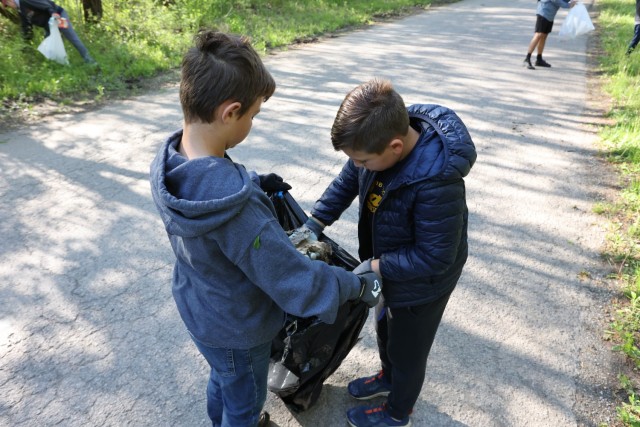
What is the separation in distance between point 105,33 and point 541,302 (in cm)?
769

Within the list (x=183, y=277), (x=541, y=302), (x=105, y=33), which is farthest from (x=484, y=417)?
(x=105, y=33)

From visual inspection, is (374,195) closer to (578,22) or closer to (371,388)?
(371,388)

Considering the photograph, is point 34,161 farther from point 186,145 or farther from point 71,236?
point 186,145

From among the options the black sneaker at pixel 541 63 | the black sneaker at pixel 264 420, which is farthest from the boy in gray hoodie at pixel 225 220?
the black sneaker at pixel 541 63

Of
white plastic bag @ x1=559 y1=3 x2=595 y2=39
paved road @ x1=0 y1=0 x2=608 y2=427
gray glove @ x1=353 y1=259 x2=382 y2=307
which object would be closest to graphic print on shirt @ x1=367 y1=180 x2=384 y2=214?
gray glove @ x1=353 y1=259 x2=382 y2=307

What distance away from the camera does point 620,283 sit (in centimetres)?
287

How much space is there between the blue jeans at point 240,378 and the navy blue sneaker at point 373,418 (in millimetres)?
567

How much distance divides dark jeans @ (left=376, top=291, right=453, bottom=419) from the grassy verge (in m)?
1.03

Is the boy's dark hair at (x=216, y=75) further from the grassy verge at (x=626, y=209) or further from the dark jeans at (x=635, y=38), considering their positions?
the dark jeans at (x=635, y=38)

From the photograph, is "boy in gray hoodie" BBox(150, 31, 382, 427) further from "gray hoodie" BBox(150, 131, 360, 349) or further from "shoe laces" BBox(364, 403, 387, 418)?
"shoe laces" BBox(364, 403, 387, 418)

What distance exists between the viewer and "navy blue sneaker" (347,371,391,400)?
6.99ft

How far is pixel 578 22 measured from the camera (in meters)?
7.49

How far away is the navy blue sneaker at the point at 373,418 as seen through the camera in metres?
2.00

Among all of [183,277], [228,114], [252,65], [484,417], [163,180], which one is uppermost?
[252,65]
